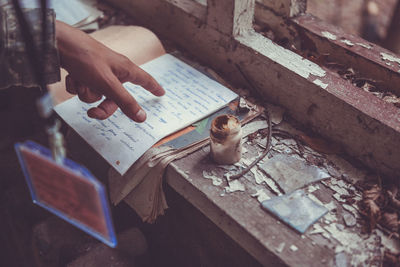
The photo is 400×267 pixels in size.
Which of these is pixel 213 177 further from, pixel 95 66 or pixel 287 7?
pixel 287 7

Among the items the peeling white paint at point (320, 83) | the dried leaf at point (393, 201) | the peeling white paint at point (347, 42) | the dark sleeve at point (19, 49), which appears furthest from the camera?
the peeling white paint at point (347, 42)

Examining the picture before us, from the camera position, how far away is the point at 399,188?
3.03ft

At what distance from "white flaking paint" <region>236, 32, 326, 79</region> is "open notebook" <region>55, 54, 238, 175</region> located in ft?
0.53

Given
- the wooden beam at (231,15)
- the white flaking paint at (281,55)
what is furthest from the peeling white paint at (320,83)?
the wooden beam at (231,15)

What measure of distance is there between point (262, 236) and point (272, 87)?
47 centimetres

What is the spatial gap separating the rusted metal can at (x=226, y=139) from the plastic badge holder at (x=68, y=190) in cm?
42

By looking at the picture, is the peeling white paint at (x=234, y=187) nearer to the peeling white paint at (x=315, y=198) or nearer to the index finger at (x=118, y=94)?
the peeling white paint at (x=315, y=198)

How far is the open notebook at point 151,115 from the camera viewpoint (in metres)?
1.04

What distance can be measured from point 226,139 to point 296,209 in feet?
0.78

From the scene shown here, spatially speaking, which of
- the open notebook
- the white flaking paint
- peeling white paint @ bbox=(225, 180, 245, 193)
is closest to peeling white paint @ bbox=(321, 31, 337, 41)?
the white flaking paint

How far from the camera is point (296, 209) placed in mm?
900

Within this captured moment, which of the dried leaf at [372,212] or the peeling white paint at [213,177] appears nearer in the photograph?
the dried leaf at [372,212]

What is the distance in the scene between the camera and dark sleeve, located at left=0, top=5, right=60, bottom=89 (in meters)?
0.78

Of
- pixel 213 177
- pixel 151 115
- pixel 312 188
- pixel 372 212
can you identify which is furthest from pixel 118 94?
pixel 372 212
